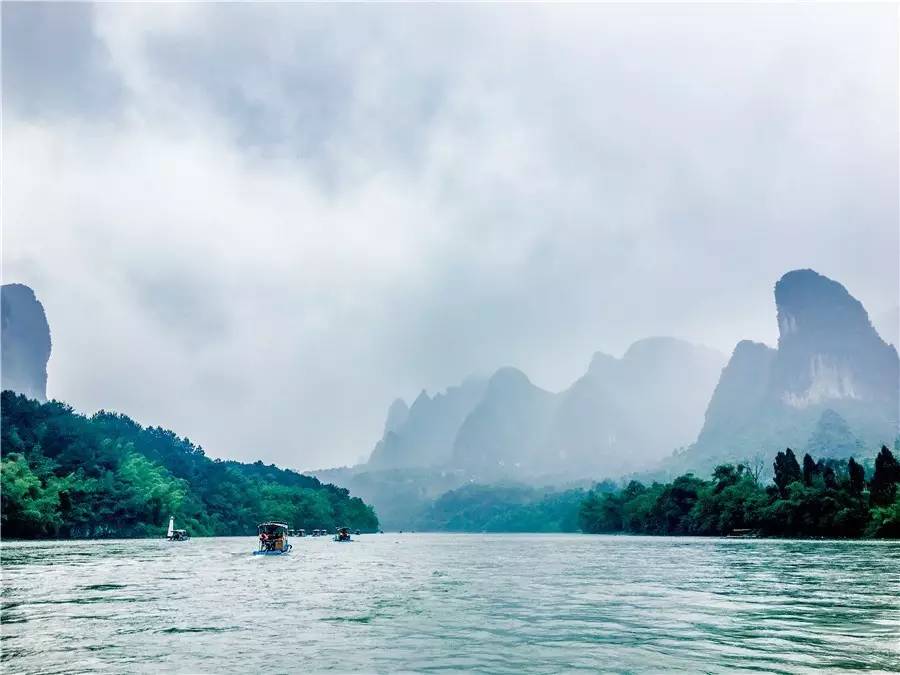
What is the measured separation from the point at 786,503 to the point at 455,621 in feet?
283

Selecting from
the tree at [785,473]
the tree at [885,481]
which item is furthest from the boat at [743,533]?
the tree at [885,481]

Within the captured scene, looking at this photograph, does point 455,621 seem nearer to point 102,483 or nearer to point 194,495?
point 102,483

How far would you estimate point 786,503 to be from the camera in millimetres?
96500

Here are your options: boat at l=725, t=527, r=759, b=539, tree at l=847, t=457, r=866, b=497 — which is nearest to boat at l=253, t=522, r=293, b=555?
boat at l=725, t=527, r=759, b=539

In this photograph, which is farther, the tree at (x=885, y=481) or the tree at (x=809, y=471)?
the tree at (x=809, y=471)

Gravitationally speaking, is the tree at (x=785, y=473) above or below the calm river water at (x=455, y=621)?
above

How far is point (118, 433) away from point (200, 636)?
13808 centimetres

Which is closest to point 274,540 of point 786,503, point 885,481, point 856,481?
point 786,503

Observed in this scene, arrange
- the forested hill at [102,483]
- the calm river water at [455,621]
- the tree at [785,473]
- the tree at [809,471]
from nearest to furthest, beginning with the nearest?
the calm river water at [455,621] < the forested hill at [102,483] < the tree at [809,471] < the tree at [785,473]

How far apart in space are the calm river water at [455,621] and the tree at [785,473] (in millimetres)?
67054

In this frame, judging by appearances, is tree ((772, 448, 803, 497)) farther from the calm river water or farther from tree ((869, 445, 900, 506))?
the calm river water

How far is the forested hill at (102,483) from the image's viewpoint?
296ft

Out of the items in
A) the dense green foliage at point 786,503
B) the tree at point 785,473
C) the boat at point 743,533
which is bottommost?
the boat at point 743,533

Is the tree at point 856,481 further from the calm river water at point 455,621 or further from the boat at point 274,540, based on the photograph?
the boat at point 274,540
